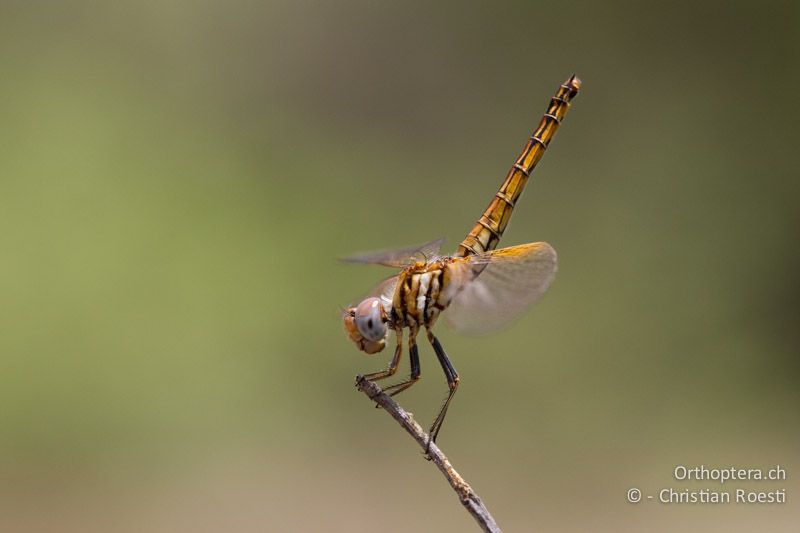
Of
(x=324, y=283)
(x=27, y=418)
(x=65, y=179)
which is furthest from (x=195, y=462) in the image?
(x=65, y=179)

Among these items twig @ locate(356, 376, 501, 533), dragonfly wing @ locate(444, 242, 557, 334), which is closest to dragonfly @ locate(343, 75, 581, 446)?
dragonfly wing @ locate(444, 242, 557, 334)

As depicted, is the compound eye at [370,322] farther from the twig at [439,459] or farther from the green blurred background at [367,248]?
the green blurred background at [367,248]

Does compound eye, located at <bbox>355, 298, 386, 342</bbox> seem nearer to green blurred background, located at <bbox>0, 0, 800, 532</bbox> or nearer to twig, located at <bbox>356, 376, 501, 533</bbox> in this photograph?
twig, located at <bbox>356, 376, 501, 533</bbox>

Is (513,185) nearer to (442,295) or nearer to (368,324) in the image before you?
(442,295)

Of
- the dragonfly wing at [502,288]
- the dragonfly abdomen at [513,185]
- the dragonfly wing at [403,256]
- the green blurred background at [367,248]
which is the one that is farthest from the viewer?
the green blurred background at [367,248]

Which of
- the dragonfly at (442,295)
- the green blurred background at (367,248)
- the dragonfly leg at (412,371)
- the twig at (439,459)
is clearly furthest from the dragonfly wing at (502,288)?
the green blurred background at (367,248)

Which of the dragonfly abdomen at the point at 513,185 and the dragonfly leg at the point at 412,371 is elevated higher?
the dragonfly abdomen at the point at 513,185
